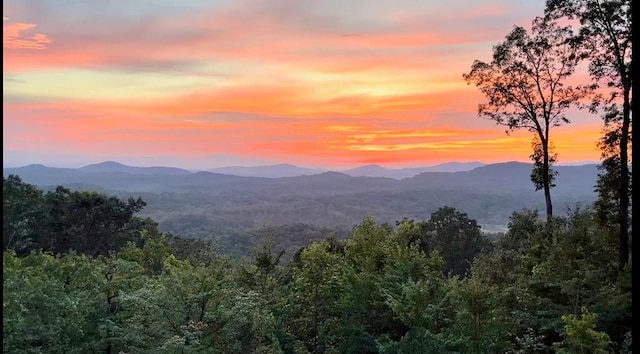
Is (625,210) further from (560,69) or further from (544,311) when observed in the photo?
(560,69)

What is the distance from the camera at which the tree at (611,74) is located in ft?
22.3

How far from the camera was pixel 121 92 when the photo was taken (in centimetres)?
765

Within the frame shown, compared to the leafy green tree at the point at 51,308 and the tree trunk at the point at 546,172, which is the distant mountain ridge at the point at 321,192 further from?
the leafy green tree at the point at 51,308

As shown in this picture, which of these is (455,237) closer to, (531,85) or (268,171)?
(531,85)

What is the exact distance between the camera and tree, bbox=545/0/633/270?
6.79 meters

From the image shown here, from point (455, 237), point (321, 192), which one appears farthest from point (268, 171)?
point (455, 237)

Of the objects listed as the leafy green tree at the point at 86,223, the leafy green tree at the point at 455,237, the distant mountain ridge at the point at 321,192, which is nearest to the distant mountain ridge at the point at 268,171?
the distant mountain ridge at the point at 321,192

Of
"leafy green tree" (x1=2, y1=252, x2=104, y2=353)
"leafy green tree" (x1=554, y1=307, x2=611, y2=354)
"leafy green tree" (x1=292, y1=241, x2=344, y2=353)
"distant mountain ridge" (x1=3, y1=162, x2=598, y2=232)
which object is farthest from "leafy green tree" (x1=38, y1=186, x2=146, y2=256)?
"distant mountain ridge" (x1=3, y1=162, x2=598, y2=232)

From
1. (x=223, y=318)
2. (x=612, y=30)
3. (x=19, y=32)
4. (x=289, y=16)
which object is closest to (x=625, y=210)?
(x=612, y=30)

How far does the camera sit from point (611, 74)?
7.44 m

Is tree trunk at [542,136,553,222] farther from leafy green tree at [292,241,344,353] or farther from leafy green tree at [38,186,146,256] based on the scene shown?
leafy green tree at [38,186,146,256]
